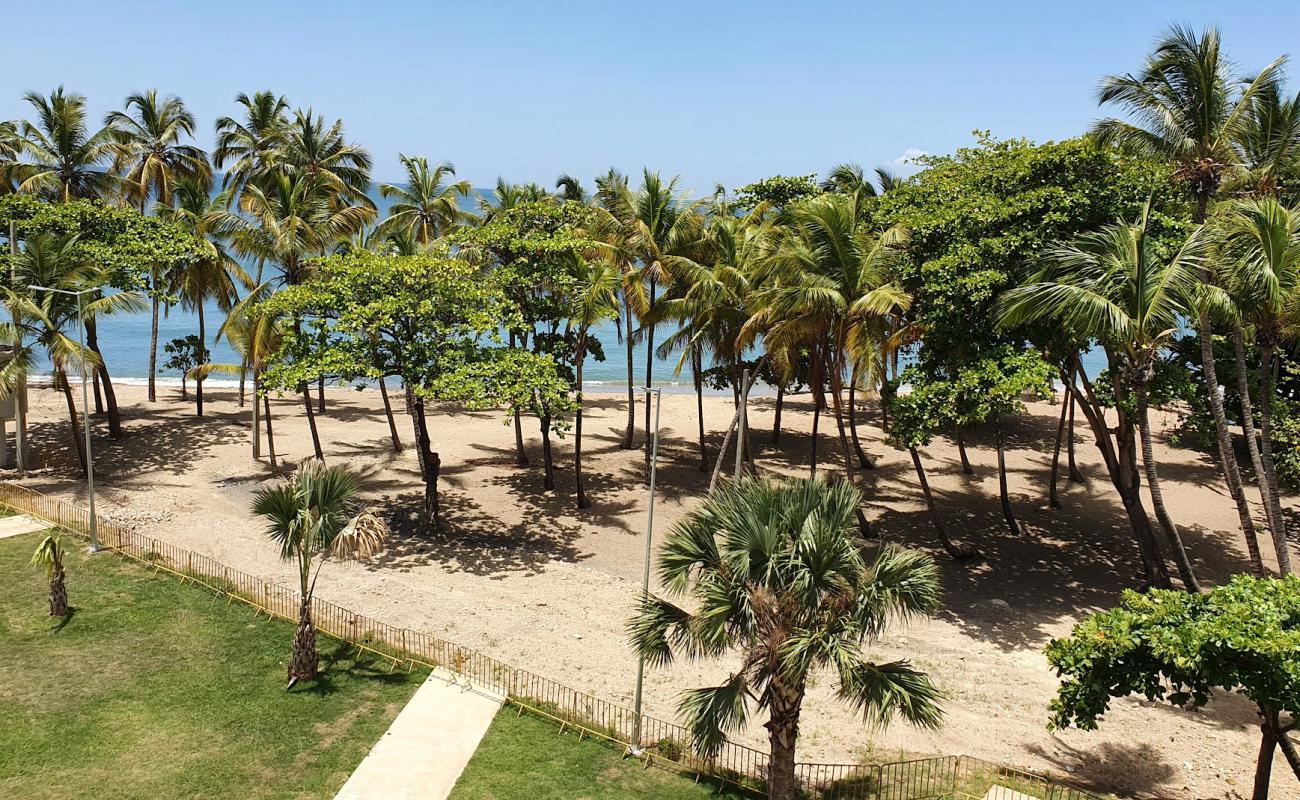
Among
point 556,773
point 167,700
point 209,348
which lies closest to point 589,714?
point 556,773

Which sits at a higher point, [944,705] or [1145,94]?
[1145,94]

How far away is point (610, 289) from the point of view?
2888 centimetres

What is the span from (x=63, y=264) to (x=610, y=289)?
18373 mm

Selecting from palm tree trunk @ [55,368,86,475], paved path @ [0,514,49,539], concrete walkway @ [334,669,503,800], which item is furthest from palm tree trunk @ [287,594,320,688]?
palm tree trunk @ [55,368,86,475]

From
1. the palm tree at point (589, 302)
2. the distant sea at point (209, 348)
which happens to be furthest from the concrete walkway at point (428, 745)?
the distant sea at point (209, 348)

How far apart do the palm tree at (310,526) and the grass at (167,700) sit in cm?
85

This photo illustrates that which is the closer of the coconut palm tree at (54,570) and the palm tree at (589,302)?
the coconut palm tree at (54,570)

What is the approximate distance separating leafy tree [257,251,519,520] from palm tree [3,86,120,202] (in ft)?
64.4

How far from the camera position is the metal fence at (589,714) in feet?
46.9

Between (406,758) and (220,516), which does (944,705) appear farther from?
(220,516)

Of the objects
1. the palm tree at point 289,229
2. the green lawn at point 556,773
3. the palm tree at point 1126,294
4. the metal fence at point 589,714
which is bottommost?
the green lawn at point 556,773

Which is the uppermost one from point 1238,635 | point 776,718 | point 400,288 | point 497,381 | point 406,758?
point 400,288

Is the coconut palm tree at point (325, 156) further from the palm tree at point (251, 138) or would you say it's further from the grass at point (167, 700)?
the grass at point (167, 700)

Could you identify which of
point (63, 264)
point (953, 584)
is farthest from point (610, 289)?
point (63, 264)
